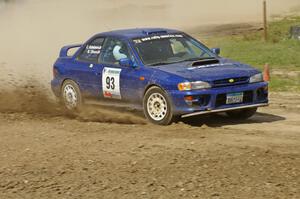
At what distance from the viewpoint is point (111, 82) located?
1127 cm

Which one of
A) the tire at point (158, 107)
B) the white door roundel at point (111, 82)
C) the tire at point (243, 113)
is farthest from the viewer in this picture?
the white door roundel at point (111, 82)

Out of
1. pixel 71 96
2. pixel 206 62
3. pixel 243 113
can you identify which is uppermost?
pixel 206 62

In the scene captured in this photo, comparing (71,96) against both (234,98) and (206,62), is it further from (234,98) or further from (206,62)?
(234,98)

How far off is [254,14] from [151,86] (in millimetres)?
31638

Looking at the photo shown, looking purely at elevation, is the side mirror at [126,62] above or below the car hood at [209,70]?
above

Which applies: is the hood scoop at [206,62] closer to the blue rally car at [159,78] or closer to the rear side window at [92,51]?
the blue rally car at [159,78]

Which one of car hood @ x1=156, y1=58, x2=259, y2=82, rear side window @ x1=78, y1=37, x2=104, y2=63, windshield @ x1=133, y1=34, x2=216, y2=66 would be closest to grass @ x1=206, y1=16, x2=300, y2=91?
windshield @ x1=133, y1=34, x2=216, y2=66

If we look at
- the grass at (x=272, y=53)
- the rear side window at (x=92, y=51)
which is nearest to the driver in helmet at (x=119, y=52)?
the rear side window at (x=92, y=51)

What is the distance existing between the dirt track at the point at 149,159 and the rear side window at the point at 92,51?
57.0 inches

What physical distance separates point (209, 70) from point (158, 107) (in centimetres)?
90

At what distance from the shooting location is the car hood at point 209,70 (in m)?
10.2

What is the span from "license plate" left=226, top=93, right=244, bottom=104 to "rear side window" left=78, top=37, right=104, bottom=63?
253cm

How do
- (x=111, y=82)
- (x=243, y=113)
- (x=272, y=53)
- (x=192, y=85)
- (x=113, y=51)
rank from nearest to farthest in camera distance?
(x=192, y=85) < (x=243, y=113) < (x=111, y=82) < (x=113, y=51) < (x=272, y=53)

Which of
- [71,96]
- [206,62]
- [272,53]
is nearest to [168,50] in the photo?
[206,62]
